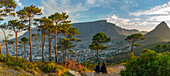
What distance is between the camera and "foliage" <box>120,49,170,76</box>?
404 centimetres

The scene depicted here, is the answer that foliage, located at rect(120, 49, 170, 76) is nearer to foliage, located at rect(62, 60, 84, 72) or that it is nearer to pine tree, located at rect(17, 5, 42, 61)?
foliage, located at rect(62, 60, 84, 72)

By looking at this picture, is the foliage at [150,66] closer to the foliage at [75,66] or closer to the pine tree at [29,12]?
the foliage at [75,66]

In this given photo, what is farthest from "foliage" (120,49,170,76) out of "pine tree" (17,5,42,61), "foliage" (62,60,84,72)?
"pine tree" (17,5,42,61)

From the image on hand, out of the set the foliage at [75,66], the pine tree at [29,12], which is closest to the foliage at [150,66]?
the foliage at [75,66]

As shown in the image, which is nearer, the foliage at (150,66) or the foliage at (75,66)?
the foliage at (150,66)

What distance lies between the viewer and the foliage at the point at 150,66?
4.04 meters

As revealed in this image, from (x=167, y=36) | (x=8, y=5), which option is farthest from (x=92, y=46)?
(x=167, y=36)

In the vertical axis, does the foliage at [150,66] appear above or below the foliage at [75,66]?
above

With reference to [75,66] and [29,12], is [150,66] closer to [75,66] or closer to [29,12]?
[75,66]

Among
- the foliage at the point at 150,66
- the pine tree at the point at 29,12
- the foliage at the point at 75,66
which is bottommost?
the foliage at the point at 75,66

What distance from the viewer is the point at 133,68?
200 inches

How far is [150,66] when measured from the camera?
174 inches

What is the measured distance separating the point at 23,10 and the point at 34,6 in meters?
2.15

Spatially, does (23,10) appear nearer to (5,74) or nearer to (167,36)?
(5,74)
